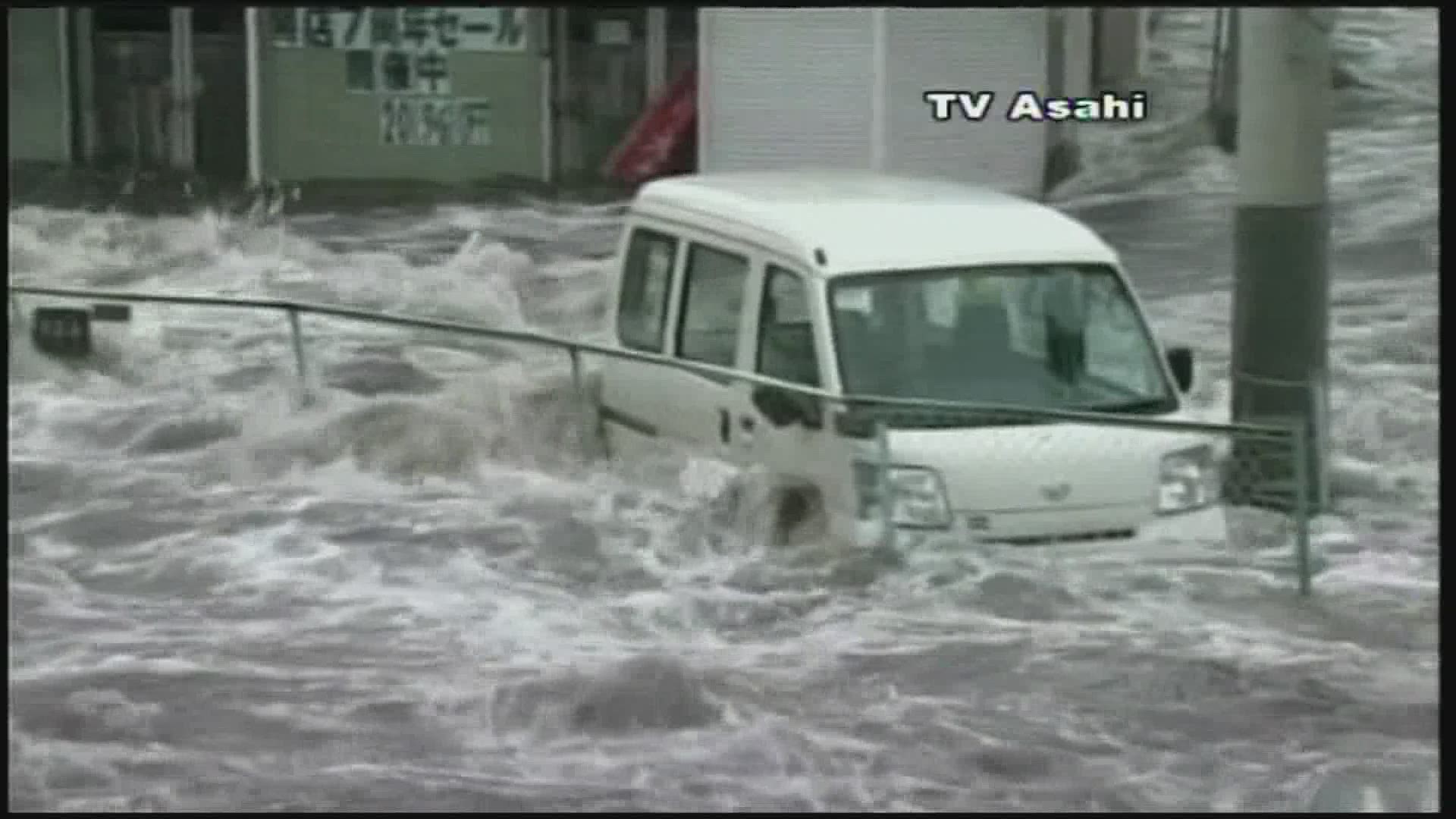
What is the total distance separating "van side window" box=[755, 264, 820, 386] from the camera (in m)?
9.92

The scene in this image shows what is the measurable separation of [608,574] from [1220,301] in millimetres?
9014

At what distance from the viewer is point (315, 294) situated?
19.4 metres

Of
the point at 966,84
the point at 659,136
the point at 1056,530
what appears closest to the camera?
the point at 1056,530

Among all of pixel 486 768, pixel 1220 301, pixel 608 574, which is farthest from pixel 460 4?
pixel 486 768

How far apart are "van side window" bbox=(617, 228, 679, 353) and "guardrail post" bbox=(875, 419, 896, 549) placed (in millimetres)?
1706

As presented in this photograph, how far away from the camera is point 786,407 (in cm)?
981

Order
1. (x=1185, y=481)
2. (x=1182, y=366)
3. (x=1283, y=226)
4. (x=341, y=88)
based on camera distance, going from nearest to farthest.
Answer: (x=1185, y=481)
(x=1182, y=366)
(x=1283, y=226)
(x=341, y=88)

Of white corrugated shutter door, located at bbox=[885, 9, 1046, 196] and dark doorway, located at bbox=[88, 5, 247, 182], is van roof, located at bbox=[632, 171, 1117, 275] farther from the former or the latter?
dark doorway, located at bbox=[88, 5, 247, 182]

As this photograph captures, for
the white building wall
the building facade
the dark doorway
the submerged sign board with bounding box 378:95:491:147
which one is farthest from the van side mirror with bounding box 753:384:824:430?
the dark doorway

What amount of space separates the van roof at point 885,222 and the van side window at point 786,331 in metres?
0.13

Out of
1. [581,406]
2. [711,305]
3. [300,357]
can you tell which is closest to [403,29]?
[300,357]

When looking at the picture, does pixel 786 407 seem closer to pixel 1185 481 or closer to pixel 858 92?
pixel 1185 481

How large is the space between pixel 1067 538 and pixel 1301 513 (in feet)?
2.76

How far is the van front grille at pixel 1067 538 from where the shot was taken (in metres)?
9.50
